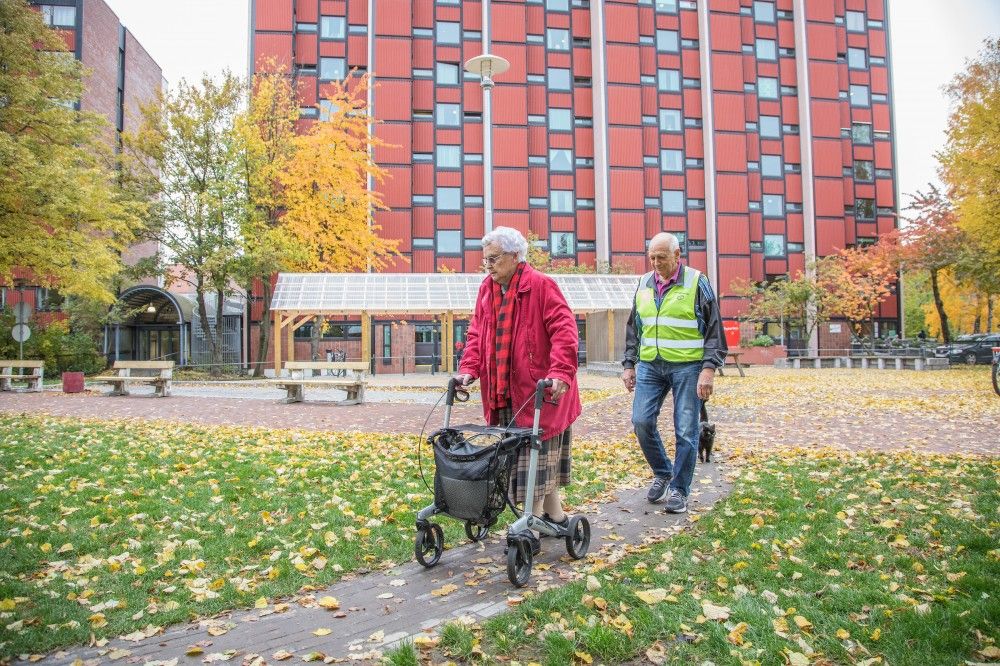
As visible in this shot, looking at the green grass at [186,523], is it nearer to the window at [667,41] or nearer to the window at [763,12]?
the window at [667,41]

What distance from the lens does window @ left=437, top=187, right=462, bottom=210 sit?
35.7 metres

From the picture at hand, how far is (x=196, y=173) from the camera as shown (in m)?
24.3

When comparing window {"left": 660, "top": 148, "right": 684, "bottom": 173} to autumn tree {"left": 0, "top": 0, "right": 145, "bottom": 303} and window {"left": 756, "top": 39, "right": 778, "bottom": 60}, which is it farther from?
autumn tree {"left": 0, "top": 0, "right": 145, "bottom": 303}

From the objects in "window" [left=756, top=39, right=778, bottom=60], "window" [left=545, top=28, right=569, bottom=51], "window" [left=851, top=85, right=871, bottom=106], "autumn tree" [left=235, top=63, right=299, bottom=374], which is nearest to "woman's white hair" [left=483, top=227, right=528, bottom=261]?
"autumn tree" [left=235, top=63, right=299, bottom=374]

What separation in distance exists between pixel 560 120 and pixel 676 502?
1387 inches

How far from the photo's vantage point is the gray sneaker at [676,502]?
15.6 feet

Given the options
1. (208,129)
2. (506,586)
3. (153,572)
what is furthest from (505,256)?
(208,129)

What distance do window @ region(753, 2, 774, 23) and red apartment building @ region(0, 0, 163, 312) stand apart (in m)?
33.8

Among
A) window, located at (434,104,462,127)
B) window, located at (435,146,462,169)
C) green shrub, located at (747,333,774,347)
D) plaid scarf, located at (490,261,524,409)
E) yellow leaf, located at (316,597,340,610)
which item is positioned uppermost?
window, located at (434,104,462,127)

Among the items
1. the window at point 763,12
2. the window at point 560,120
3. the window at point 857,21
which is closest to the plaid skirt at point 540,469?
the window at point 560,120

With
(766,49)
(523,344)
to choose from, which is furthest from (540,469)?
(766,49)

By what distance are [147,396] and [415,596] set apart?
1415 centimetres

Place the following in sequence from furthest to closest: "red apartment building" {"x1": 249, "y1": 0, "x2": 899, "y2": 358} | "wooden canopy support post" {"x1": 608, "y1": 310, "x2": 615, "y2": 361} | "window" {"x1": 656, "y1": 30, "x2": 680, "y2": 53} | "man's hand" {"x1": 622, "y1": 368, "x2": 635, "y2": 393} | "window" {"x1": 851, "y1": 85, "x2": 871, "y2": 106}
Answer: "window" {"x1": 851, "y1": 85, "x2": 871, "y2": 106} → "window" {"x1": 656, "y1": 30, "x2": 680, "y2": 53} → "red apartment building" {"x1": 249, "y1": 0, "x2": 899, "y2": 358} → "wooden canopy support post" {"x1": 608, "y1": 310, "x2": 615, "y2": 361} → "man's hand" {"x1": 622, "y1": 368, "x2": 635, "y2": 393}

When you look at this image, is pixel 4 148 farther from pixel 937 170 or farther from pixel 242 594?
pixel 937 170
